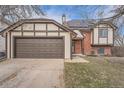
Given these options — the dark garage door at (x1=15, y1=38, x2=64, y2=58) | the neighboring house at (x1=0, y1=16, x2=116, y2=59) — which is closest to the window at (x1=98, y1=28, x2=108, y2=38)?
the neighboring house at (x1=0, y1=16, x2=116, y2=59)

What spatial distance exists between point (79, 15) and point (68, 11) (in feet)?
2.96

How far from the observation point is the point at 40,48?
21312mm

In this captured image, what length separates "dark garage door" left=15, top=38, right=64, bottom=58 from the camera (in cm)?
2133

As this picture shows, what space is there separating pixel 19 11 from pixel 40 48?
365 cm

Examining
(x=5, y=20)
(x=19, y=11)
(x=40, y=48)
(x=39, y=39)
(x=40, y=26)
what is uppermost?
(x=19, y=11)

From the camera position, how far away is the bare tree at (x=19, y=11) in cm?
1855

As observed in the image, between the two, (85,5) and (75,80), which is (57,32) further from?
(75,80)

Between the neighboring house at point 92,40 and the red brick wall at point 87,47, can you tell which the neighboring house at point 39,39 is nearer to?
the neighboring house at point 92,40

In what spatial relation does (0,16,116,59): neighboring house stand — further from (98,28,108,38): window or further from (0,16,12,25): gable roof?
(98,28,108,38): window

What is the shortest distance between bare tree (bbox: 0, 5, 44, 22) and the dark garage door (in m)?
2.35

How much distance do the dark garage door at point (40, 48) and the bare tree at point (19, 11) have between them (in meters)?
2.35

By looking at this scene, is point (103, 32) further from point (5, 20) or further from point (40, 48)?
point (5, 20)

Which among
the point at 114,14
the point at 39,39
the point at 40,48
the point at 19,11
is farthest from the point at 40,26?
the point at 114,14
